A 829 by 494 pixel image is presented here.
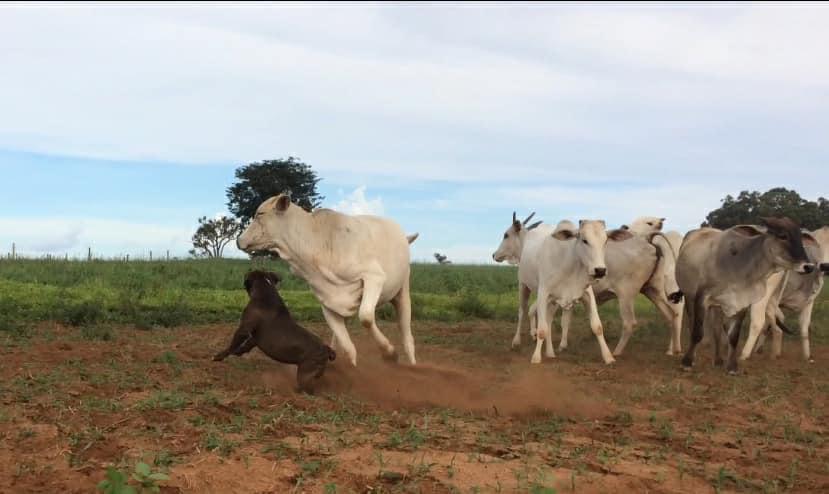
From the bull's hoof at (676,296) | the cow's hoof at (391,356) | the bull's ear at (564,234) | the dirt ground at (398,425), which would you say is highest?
the bull's ear at (564,234)

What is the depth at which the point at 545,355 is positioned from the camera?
11523mm

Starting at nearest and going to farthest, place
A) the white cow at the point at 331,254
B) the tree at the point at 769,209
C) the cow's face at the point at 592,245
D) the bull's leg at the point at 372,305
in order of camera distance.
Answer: the bull's leg at the point at 372,305
the white cow at the point at 331,254
the cow's face at the point at 592,245
the tree at the point at 769,209

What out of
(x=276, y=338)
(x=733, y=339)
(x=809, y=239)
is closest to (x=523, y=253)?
(x=733, y=339)

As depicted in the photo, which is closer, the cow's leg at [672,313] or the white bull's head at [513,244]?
the cow's leg at [672,313]

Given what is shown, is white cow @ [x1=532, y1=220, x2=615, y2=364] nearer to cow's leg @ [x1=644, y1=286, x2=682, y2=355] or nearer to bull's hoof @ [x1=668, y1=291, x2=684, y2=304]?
bull's hoof @ [x1=668, y1=291, x2=684, y2=304]

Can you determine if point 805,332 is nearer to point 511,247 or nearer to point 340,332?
point 511,247

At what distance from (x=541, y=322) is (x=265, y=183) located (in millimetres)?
32448

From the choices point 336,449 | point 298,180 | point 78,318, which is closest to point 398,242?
point 336,449

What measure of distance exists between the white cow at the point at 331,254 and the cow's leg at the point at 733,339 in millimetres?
4323

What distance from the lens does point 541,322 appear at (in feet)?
36.1

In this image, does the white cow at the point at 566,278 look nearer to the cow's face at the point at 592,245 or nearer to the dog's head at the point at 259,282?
the cow's face at the point at 592,245

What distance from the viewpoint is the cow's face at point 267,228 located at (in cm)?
849

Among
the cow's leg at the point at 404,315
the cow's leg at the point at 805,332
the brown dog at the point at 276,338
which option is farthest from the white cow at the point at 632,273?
the brown dog at the point at 276,338

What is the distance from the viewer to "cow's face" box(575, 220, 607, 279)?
10070mm
